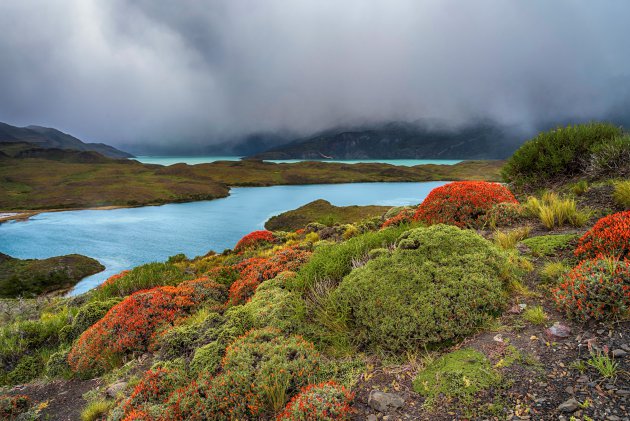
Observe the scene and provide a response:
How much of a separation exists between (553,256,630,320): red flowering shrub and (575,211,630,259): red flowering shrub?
0.77 m

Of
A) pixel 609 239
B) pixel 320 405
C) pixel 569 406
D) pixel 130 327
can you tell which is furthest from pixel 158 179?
pixel 569 406

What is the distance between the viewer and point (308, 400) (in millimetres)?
4160

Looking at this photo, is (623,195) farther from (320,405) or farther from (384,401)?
(320,405)

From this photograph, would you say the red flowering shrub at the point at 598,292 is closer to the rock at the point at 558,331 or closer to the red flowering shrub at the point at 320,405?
the rock at the point at 558,331

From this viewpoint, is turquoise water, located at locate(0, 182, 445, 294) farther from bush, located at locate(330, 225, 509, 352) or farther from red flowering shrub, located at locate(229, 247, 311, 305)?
bush, located at locate(330, 225, 509, 352)

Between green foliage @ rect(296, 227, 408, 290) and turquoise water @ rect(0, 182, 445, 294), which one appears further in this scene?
turquoise water @ rect(0, 182, 445, 294)

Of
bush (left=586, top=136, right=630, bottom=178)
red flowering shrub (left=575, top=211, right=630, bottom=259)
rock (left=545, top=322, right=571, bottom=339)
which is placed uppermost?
bush (left=586, top=136, right=630, bottom=178)

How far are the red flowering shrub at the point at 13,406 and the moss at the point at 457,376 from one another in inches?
312

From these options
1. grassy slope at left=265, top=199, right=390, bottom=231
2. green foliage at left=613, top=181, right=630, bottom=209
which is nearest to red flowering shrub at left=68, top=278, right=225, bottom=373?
green foliage at left=613, top=181, right=630, bottom=209

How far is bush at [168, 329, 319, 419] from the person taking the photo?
4.61 m

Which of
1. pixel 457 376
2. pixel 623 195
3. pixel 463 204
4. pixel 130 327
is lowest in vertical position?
pixel 130 327

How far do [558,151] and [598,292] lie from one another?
42.3ft

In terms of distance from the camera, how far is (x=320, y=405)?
4043 millimetres

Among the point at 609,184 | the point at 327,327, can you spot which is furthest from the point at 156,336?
the point at 609,184
